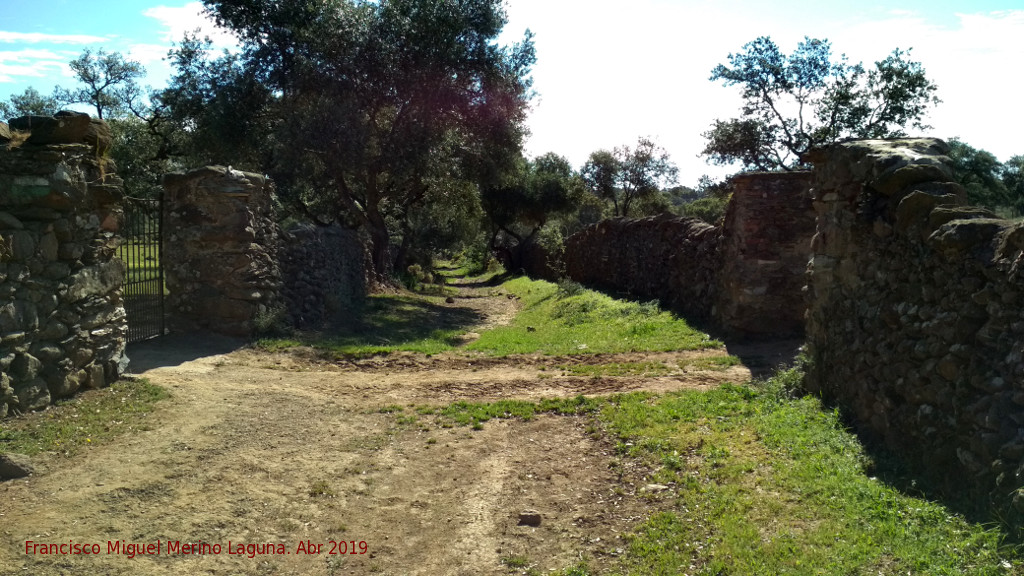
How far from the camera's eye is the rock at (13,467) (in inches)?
198

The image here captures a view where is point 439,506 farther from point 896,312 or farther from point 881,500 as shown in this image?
point 896,312

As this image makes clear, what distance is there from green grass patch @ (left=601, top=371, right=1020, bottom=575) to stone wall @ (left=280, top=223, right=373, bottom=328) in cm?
779

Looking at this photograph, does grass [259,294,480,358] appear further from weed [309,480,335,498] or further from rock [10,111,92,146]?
weed [309,480,335,498]

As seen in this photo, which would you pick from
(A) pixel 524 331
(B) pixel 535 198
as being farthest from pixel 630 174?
(A) pixel 524 331

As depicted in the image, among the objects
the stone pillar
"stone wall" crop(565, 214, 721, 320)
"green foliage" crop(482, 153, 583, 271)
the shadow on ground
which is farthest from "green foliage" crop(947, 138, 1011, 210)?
the shadow on ground

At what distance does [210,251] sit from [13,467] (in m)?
5.98

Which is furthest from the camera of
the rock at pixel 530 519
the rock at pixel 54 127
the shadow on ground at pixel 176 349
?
the shadow on ground at pixel 176 349

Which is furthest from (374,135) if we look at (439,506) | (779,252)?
(439,506)

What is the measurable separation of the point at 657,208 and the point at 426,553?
39790 millimetres

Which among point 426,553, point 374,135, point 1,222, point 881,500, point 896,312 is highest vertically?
point 374,135

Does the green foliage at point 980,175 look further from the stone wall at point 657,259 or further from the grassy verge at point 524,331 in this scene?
the grassy verge at point 524,331

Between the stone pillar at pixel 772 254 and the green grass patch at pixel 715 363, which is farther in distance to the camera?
the stone pillar at pixel 772 254

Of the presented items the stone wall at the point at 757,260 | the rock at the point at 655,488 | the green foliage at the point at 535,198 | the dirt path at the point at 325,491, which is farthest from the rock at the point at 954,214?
the green foliage at the point at 535,198

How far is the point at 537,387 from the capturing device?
28.7 ft
